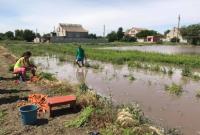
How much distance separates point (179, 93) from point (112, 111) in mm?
5013

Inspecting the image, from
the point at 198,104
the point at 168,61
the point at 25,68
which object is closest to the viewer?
the point at 198,104

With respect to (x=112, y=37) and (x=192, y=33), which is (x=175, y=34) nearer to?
(x=192, y=33)

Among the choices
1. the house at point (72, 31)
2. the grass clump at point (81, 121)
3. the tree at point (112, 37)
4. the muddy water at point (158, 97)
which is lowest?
the muddy water at point (158, 97)

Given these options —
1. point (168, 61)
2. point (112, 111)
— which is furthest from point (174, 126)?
point (168, 61)

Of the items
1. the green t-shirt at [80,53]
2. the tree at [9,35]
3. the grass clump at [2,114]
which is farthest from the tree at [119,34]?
the grass clump at [2,114]

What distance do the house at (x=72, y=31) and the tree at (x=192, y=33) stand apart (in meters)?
29.6

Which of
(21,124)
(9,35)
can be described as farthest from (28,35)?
(21,124)

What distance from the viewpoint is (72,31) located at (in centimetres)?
9181

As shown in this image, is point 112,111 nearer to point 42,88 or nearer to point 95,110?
point 95,110

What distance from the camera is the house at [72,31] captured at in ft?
300

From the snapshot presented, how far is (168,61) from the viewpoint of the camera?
83.8 ft

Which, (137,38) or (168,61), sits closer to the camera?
(168,61)

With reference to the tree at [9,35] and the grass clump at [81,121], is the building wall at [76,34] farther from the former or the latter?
the grass clump at [81,121]

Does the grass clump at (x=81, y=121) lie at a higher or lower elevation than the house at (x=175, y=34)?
lower
